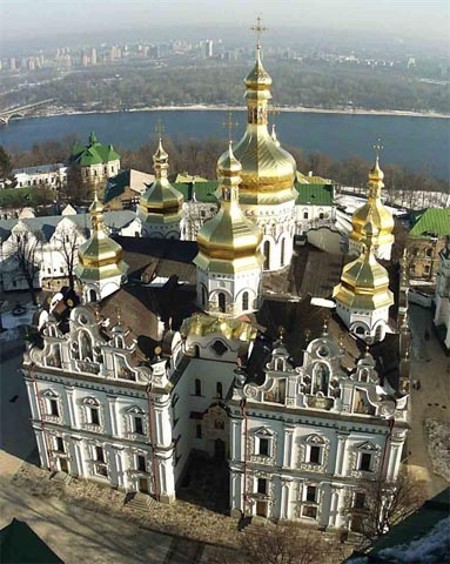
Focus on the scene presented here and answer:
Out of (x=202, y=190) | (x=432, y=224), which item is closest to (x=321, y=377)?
(x=432, y=224)

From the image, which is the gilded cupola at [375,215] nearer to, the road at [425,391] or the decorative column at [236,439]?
the road at [425,391]

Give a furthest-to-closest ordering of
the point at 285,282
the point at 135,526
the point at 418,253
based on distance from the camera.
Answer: the point at 418,253
the point at 285,282
the point at 135,526

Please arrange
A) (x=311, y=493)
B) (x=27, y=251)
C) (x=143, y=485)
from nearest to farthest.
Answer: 1. (x=311, y=493)
2. (x=143, y=485)
3. (x=27, y=251)

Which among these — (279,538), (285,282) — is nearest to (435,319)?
(285,282)

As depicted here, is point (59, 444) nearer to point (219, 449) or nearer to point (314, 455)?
point (219, 449)

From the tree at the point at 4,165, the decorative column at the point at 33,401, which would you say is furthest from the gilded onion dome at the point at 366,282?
the tree at the point at 4,165

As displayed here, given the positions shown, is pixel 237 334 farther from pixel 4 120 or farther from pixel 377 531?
pixel 4 120

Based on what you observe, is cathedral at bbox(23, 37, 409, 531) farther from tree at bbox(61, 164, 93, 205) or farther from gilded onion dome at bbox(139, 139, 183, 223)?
tree at bbox(61, 164, 93, 205)
